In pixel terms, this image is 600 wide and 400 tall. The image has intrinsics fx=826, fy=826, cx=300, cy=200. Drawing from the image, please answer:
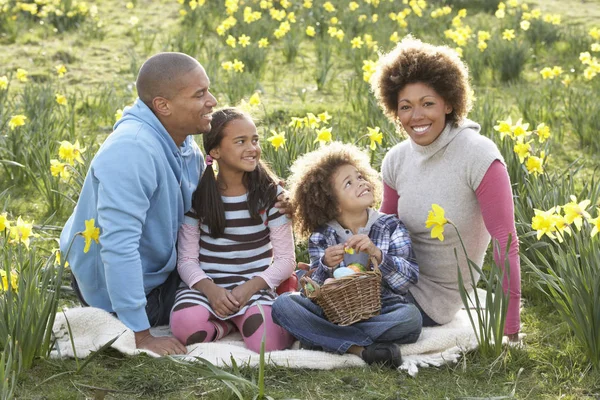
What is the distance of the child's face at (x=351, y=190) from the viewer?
10.4ft

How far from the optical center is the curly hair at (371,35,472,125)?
3156 mm

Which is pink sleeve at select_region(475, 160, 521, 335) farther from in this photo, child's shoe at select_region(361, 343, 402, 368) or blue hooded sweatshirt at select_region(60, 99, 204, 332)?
blue hooded sweatshirt at select_region(60, 99, 204, 332)

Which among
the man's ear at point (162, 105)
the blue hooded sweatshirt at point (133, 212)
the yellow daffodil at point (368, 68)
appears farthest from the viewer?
the yellow daffodil at point (368, 68)

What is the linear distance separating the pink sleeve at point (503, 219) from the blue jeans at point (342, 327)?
35cm

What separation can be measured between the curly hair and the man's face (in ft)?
2.34

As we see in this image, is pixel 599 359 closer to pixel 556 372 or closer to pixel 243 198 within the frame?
pixel 556 372

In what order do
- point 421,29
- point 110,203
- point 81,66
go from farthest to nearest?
point 421,29
point 81,66
point 110,203

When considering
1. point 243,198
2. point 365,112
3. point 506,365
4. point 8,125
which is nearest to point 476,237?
point 506,365

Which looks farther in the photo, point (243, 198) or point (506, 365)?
point (243, 198)

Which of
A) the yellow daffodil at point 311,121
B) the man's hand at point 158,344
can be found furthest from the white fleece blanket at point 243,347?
the yellow daffodil at point 311,121

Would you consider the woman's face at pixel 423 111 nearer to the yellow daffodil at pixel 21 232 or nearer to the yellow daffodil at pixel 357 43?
the yellow daffodil at pixel 21 232

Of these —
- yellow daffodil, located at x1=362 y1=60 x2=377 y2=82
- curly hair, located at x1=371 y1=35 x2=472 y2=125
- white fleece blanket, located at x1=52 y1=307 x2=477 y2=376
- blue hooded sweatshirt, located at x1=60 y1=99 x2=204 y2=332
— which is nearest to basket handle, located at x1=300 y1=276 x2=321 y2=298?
white fleece blanket, located at x1=52 y1=307 x2=477 y2=376

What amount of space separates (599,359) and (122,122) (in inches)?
78.1

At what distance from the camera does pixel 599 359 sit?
2.82 metres
